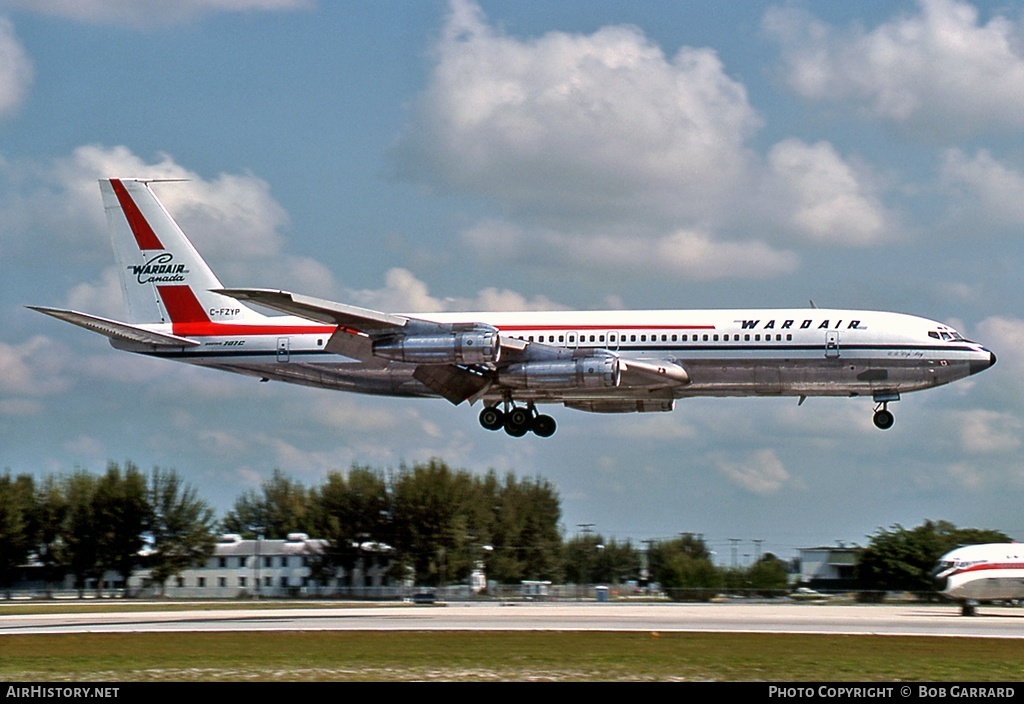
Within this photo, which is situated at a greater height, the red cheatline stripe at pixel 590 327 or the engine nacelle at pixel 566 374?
the red cheatline stripe at pixel 590 327

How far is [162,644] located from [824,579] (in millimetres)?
66220

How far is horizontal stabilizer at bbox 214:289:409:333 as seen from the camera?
45.2 meters

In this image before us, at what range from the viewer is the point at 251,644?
1486 inches

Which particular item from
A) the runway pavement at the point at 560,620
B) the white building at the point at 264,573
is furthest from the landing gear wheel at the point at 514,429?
the white building at the point at 264,573

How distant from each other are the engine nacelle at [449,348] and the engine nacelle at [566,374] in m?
1.46

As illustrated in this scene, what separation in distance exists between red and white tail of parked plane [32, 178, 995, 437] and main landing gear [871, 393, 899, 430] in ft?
0.13

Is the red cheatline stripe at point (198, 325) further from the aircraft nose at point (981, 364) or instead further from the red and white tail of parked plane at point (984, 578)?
the red and white tail of parked plane at point (984, 578)

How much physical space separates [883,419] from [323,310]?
860 inches

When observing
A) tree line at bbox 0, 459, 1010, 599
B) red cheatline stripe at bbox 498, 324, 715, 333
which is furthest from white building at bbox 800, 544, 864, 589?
red cheatline stripe at bbox 498, 324, 715, 333

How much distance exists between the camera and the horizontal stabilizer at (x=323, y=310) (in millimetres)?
45219

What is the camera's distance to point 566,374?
49562mm

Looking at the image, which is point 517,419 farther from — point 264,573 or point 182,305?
point 264,573

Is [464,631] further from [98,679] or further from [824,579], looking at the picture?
[824,579]

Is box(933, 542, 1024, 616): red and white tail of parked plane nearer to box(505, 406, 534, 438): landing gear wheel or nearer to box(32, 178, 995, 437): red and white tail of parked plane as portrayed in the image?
box(32, 178, 995, 437): red and white tail of parked plane
